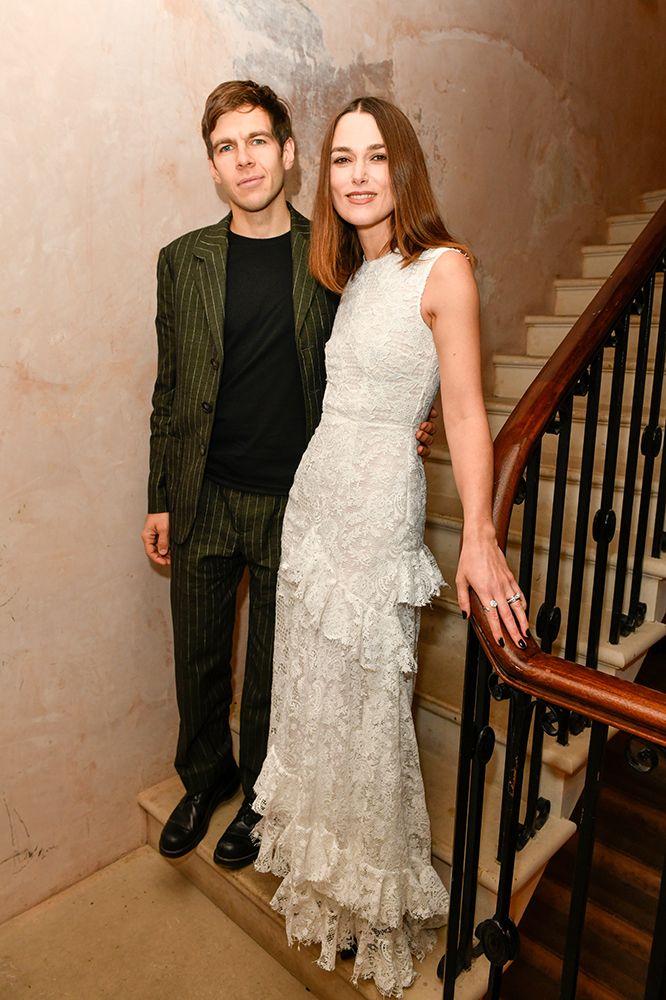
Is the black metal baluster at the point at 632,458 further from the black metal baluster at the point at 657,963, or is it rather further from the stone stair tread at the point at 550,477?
the black metal baluster at the point at 657,963

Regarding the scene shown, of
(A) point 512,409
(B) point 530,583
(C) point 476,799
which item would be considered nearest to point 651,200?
(A) point 512,409

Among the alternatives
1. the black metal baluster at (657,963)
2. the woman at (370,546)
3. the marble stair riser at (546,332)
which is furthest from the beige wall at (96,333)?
the black metal baluster at (657,963)

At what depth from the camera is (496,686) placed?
1.31 meters

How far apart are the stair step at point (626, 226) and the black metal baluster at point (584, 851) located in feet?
10.4

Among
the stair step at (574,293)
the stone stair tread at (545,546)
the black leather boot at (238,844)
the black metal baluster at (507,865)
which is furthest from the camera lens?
the stair step at (574,293)

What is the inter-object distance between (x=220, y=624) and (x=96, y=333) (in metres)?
0.81

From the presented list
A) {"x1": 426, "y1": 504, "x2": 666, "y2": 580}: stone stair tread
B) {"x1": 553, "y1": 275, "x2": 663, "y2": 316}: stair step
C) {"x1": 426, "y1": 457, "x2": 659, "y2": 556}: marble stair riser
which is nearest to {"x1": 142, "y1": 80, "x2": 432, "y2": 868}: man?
{"x1": 426, "y1": 504, "x2": 666, "y2": 580}: stone stair tread

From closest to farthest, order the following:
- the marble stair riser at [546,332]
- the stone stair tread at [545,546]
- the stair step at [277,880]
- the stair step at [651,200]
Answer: the stair step at [277,880]
the stone stair tread at [545,546]
the marble stair riser at [546,332]
the stair step at [651,200]

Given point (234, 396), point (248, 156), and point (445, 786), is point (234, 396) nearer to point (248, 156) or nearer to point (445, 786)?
point (248, 156)

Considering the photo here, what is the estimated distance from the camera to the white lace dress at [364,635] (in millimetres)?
1502

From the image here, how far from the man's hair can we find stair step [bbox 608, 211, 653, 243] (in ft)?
8.28

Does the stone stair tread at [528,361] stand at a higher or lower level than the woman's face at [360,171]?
lower

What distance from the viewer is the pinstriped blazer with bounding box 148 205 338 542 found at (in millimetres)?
1773

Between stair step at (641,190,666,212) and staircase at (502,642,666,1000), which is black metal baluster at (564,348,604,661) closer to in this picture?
staircase at (502,642,666,1000)
